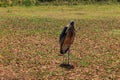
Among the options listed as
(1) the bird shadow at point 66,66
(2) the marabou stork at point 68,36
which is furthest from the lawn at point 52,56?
(2) the marabou stork at point 68,36

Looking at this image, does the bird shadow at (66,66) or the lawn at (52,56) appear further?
the bird shadow at (66,66)

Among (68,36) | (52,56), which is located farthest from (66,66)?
(52,56)

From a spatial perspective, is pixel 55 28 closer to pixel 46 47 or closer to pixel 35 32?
pixel 35 32

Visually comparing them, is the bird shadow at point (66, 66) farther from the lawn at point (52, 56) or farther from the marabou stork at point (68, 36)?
the marabou stork at point (68, 36)

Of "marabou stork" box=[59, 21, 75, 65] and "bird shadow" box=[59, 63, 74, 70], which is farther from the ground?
"marabou stork" box=[59, 21, 75, 65]

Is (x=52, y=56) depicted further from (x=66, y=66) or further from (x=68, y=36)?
(x=68, y=36)

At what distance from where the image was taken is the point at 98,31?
19.5m

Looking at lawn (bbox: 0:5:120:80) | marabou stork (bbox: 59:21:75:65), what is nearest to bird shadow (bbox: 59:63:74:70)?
lawn (bbox: 0:5:120:80)

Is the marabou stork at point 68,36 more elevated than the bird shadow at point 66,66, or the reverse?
the marabou stork at point 68,36

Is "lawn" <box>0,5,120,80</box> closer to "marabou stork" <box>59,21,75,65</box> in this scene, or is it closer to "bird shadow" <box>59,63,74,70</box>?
"bird shadow" <box>59,63,74,70</box>

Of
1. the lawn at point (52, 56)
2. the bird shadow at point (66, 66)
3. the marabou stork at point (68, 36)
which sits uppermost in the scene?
the marabou stork at point (68, 36)

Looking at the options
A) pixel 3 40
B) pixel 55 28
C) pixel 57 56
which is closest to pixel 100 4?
pixel 55 28

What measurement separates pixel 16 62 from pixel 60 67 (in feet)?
5.34

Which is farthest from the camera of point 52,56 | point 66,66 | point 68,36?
point 52,56
